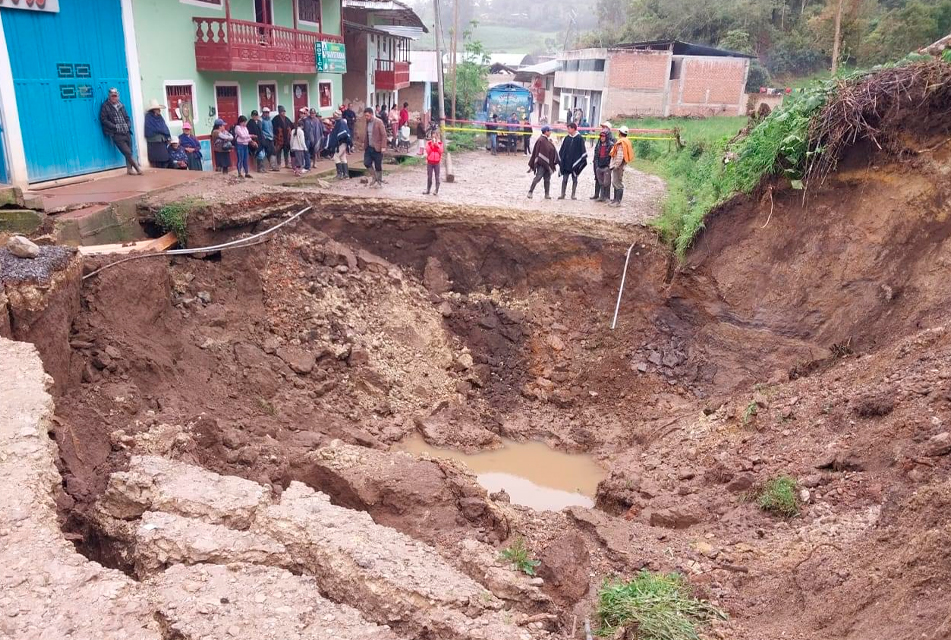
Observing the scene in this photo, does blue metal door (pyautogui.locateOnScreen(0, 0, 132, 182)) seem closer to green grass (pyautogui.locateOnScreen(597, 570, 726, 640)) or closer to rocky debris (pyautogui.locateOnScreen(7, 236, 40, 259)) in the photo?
rocky debris (pyautogui.locateOnScreen(7, 236, 40, 259))

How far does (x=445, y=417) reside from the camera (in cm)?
1022

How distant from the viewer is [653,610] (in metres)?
5.00

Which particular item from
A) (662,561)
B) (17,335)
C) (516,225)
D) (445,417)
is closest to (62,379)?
(17,335)

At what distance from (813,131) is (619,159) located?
12.4ft

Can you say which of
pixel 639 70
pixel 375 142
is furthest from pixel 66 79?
pixel 639 70

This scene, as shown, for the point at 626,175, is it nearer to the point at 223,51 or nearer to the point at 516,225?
the point at 516,225

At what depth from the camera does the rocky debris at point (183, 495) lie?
5035 mm

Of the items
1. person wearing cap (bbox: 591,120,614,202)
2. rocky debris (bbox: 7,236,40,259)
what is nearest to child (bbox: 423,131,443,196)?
person wearing cap (bbox: 591,120,614,202)

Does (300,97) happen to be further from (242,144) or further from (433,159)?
(433,159)

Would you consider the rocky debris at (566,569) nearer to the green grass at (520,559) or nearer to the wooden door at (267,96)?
the green grass at (520,559)

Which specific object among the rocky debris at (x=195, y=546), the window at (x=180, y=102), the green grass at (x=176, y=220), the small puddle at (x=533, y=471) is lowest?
the small puddle at (x=533, y=471)

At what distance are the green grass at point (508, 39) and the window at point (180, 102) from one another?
7027 cm

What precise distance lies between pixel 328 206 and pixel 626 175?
8146 mm

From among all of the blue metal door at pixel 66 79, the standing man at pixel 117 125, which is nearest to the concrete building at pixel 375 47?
the blue metal door at pixel 66 79
